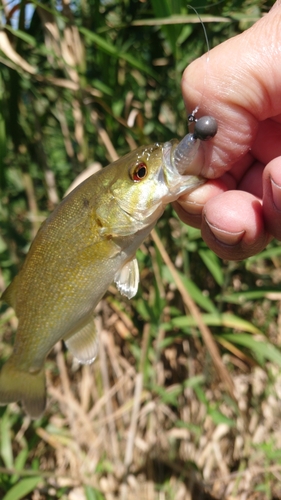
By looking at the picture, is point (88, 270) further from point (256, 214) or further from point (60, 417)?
point (60, 417)

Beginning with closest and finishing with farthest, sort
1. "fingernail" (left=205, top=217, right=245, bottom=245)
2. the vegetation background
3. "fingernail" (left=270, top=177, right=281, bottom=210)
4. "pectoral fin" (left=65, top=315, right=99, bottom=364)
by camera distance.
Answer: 1. "fingernail" (left=270, top=177, right=281, bottom=210)
2. "fingernail" (left=205, top=217, right=245, bottom=245)
3. "pectoral fin" (left=65, top=315, right=99, bottom=364)
4. the vegetation background

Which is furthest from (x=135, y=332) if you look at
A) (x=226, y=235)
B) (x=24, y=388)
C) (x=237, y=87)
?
(x=237, y=87)

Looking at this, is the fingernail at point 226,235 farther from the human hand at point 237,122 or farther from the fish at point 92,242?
the fish at point 92,242

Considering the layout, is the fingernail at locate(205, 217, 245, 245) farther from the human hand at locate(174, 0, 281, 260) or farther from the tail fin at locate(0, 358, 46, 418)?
the tail fin at locate(0, 358, 46, 418)

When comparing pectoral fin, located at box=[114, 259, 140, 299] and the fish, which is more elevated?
the fish

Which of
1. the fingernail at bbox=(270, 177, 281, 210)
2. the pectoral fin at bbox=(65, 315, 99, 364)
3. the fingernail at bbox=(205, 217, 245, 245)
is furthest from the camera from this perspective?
the pectoral fin at bbox=(65, 315, 99, 364)

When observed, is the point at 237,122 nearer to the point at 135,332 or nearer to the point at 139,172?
the point at 139,172

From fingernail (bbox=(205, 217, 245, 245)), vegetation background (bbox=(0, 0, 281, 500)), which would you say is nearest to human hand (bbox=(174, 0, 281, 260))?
fingernail (bbox=(205, 217, 245, 245))

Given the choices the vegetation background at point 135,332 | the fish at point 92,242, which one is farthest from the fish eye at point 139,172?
the vegetation background at point 135,332
